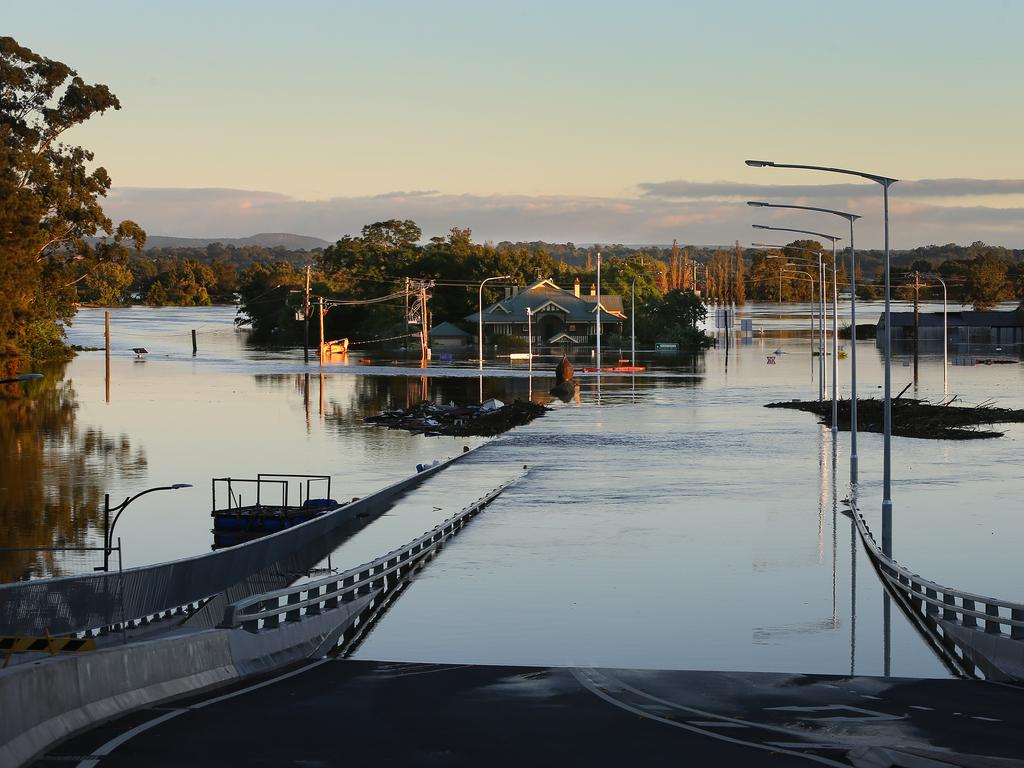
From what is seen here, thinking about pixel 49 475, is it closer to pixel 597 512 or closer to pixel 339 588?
pixel 597 512

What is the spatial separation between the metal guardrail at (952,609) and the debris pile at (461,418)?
51.9 meters

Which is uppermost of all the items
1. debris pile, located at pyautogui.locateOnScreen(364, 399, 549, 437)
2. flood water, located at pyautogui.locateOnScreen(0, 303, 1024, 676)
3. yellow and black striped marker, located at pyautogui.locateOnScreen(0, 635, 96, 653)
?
yellow and black striped marker, located at pyautogui.locateOnScreen(0, 635, 96, 653)

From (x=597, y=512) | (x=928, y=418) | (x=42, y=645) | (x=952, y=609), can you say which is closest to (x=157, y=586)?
(x=42, y=645)

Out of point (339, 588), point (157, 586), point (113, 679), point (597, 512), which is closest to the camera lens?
point (113, 679)

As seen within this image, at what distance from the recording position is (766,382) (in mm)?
143750

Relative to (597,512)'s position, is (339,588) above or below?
above

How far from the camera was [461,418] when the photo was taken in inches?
3878

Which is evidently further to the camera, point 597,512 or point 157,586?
point 597,512

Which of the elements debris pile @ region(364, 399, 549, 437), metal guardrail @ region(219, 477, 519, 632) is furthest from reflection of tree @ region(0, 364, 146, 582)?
debris pile @ region(364, 399, 549, 437)

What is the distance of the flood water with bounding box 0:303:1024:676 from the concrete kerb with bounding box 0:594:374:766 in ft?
23.7

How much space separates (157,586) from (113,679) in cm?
1519

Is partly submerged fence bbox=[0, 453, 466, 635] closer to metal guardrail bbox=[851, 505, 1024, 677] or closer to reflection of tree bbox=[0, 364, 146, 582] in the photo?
reflection of tree bbox=[0, 364, 146, 582]

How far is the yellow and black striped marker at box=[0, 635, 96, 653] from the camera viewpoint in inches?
848

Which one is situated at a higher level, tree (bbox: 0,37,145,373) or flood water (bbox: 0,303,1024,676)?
tree (bbox: 0,37,145,373)
